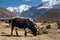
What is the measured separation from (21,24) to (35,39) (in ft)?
13.6

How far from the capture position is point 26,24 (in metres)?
28.6

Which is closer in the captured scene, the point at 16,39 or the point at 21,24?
the point at 16,39

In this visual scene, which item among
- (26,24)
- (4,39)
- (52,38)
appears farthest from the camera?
(26,24)

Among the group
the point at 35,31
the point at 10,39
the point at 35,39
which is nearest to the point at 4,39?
the point at 10,39

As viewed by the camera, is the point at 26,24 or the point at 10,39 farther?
the point at 26,24

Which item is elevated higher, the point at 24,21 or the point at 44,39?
the point at 24,21

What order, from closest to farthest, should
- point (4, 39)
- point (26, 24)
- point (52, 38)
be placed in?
1. point (4, 39)
2. point (52, 38)
3. point (26, 24)

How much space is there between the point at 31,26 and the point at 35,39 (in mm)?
3641

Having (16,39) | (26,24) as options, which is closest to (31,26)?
(26,24)

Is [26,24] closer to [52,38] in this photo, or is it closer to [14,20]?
[14,20]

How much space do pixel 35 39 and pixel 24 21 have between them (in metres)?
4.23

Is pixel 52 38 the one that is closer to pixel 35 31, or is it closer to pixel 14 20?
pixel 35 31

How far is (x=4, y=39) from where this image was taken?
81.0 feet

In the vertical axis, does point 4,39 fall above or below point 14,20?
below
